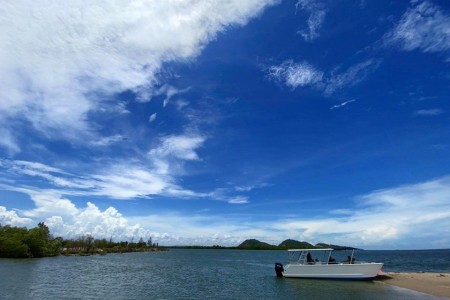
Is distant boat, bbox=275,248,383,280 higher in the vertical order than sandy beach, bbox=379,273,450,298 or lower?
higher

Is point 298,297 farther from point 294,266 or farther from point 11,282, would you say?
point 11,282

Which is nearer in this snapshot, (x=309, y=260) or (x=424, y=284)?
(x=424, y=284)

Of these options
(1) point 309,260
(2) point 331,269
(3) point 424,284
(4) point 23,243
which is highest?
(4) point 23,243

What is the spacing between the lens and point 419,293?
39219 millimetres

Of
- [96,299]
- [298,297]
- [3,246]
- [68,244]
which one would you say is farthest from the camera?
[68,244]

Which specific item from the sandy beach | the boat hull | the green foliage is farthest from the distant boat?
the green foliage

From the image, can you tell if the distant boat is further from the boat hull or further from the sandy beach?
the sandy beach

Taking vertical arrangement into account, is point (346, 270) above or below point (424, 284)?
above

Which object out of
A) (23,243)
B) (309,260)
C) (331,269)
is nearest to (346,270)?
(331,269)

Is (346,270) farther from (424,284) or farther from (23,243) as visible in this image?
(23,243)

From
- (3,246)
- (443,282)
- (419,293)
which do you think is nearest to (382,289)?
(419,293)

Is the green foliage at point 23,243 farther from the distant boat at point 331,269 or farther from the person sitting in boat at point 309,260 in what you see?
the person sitting in boat at point 309,260

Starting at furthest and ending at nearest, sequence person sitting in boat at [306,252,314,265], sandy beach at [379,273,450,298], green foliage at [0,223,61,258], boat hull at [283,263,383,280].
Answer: green foliage at [0,223,61,258] → person sitting in boat at [306,252,314,265] → boat hull at [283,263,383,280] → sandy beach at [379,273,450,298]

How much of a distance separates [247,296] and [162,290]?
10568mm
